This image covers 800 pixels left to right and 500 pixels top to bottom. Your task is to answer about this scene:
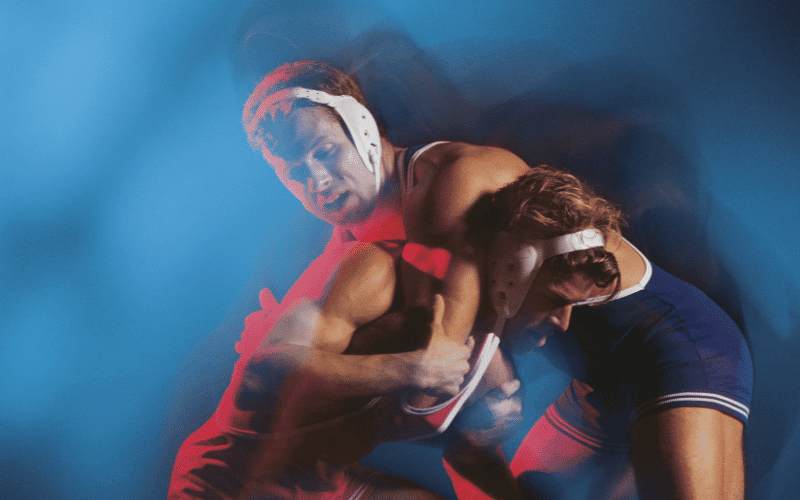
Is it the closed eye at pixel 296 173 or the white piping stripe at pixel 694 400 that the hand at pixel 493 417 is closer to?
the white piping stripe at pixel 694 400

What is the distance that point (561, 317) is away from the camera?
123 cm

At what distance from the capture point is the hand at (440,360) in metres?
1.23

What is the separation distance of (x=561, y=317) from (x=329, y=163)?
2.33ft

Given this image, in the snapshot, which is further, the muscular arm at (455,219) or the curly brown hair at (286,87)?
the curly brown hair at (286,87)

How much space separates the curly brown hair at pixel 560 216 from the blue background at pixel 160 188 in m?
0.29

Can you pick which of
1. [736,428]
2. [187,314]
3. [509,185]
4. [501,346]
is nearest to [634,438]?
[736,428]

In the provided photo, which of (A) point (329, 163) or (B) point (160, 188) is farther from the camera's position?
(B) point (160, 188)

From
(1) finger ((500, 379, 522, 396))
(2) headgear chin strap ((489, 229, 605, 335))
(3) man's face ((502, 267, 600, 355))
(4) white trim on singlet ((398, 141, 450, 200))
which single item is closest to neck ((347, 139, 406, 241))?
(4) white trim on singlet ((398, 141, 450, 200))

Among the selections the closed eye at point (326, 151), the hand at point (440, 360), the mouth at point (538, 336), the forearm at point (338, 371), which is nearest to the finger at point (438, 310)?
the hand at point (440, 360)

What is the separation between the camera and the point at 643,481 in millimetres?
1265

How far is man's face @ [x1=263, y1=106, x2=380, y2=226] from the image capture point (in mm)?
1319

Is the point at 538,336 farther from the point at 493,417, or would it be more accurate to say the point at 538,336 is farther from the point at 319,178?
the point at 319,178

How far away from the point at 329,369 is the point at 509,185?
25.3 inches

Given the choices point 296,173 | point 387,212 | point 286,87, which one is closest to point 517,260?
point 387,212
